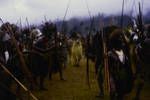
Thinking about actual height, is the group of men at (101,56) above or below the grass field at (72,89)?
above

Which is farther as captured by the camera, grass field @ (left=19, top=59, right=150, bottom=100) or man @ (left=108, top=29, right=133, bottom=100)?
grass field @ (left=19, top=59, right=150, bottom=100)

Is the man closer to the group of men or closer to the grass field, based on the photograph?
the group of men

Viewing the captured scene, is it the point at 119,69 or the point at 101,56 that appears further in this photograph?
the point at 101,56

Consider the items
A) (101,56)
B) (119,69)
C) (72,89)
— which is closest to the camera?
(119,69)

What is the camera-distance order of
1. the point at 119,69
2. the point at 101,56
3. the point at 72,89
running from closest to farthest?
the point at 119,69 < the point at 101,56 < the point at 72,89

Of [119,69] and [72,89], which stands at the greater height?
[119,69]

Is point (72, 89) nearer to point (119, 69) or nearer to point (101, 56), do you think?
point (101, 56)

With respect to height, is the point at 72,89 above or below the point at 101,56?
below

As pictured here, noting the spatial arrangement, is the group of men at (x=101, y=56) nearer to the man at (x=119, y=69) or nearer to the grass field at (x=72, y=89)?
the man at (x=119, y=69)

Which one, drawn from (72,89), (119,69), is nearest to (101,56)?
(119,69)

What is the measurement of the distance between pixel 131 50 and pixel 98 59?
2.03m

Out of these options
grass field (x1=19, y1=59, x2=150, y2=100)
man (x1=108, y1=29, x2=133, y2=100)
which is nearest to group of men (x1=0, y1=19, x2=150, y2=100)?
man (x1=108, y1=29, x2=133, y2=100)

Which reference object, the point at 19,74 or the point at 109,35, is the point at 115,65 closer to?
the point at 109,35

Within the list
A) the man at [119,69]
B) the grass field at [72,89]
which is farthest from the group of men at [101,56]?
the grass field at [72,89]
